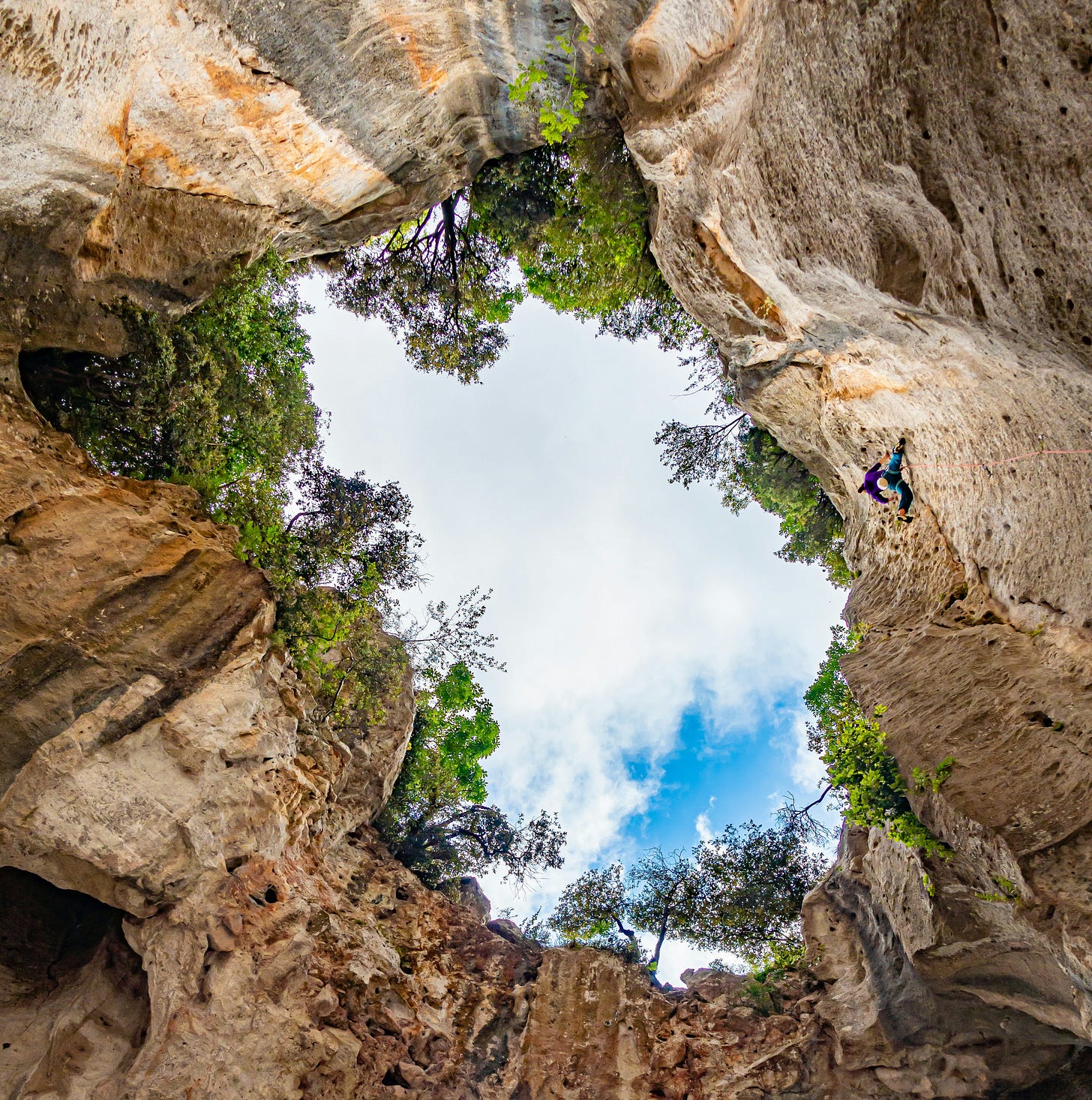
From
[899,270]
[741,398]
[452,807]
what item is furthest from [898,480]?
[452,807]

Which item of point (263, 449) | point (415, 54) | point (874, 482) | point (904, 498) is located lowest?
point (263, 449)

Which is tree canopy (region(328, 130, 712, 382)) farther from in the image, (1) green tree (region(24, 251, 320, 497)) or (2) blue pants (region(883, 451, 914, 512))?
(2) blue pants (region(883, 451, 914, 512))

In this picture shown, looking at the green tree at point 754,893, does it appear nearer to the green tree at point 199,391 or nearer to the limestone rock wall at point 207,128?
the green tree at point 199,391

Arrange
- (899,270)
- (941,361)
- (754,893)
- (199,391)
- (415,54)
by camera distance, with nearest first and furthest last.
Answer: (941,361) → (899,270) → (199,391) → (415,54) → (754,893)

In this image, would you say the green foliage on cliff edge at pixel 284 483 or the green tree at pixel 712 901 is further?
the green tree at pixel 712 901

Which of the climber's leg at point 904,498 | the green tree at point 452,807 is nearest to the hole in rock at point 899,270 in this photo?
the climber's leg at point 904,498

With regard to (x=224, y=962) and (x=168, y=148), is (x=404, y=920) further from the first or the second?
(x=168, y=148)

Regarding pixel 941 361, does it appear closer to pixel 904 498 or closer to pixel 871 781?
pixel 904 498

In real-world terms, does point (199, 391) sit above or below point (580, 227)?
below
